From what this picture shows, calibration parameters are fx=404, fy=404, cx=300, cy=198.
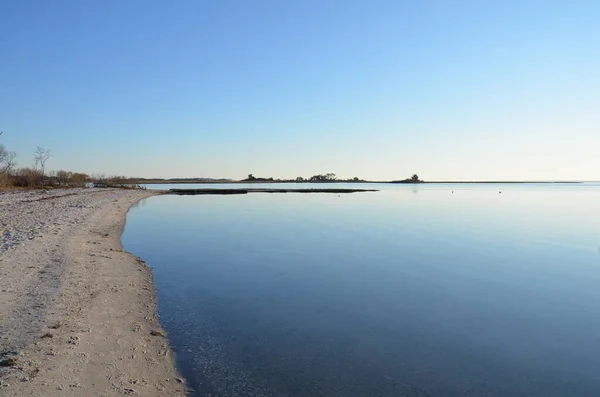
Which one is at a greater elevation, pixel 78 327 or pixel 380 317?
pixel 78 327

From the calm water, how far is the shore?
2.23ft

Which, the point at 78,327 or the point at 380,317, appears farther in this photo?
the point at 380,317

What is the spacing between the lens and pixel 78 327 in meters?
8.63

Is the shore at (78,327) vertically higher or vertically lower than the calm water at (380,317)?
higher

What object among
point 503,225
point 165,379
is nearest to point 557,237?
point 503,225

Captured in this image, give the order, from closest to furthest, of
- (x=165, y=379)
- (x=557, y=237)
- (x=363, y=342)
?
(x=165, y=379), (x=363, y=342), (x=557, y=237)

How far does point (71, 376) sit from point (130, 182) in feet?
415

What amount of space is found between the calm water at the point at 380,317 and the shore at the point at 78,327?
68 cm

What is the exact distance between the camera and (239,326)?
10016 mm

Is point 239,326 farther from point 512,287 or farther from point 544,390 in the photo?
point 512,287

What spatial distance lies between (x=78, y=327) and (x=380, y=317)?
23.8ft

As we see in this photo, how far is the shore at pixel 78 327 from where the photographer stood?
253 inches

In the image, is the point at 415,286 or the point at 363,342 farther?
the point at 415,286

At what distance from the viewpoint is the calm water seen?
24.5 feet
